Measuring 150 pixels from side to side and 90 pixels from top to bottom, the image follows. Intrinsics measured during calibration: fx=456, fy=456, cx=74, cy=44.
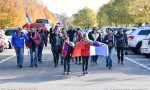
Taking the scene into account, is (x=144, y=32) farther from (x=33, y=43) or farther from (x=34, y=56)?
(x=33, y=43)

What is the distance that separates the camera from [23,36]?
18734 mm

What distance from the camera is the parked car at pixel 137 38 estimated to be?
92.0ft

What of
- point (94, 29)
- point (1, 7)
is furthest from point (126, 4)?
point (94, 29)

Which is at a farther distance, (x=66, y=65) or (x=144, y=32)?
(x=144, y=32)

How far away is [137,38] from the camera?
92.5 ft

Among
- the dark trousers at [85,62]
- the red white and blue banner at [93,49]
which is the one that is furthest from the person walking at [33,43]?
the dark trousers at [85,62]

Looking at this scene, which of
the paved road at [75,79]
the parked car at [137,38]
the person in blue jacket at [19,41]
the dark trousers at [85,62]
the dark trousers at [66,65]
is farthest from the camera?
the parked car at [137,38]

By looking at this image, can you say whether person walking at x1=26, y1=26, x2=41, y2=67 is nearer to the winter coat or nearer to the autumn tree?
the winter coat

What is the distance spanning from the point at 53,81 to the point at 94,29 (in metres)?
6.20

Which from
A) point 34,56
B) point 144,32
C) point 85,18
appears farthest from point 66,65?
point 85,18

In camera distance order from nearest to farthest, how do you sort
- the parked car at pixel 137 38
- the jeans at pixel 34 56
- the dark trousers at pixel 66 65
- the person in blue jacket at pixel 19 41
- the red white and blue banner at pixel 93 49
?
the red white and blue banner at pixel 93 49
the dark trousers at pixel 66 65
the person in blue jacket at pixel 19 41
the jeans at pixel 34 56
the parked car at pixel 137 38

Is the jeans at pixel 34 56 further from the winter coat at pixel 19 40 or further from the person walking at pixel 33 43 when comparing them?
the winter coat at pixel 19 40

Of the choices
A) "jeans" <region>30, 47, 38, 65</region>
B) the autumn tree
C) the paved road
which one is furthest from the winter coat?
the autumn tree

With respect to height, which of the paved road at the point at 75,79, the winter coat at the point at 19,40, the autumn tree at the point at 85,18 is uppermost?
the autumn tree at the point at 85,18
